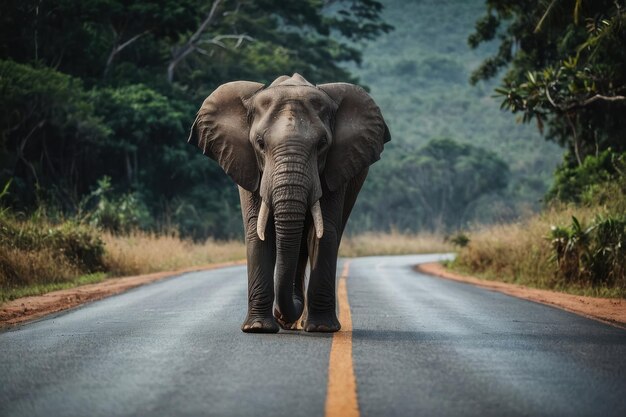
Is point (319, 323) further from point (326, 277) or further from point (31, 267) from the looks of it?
→ point (31, 267)

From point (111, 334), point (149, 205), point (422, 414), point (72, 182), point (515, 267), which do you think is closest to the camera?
point (422, 414)

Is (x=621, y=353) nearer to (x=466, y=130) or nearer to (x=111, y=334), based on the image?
(x=111, y=334)

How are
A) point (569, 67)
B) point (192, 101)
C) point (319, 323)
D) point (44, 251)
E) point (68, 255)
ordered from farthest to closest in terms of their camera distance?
point (192, 101), point (569, 67), point (68, 255), point (44, 251), point (319, 323)

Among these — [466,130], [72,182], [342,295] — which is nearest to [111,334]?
[342,295]

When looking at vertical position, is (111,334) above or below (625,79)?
below

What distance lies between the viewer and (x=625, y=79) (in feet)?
83.2

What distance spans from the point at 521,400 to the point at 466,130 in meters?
112

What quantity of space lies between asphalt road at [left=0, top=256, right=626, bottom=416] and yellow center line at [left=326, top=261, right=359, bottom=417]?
60 mm

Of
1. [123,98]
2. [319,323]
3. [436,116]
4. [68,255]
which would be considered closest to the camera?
[319,323]

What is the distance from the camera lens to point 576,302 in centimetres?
1620

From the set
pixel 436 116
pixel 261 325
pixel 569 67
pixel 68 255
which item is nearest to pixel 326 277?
pixel 261 325

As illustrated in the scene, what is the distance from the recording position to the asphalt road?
659 cm

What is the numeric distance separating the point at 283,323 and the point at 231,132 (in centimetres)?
197

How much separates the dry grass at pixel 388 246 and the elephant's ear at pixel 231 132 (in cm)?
3831
